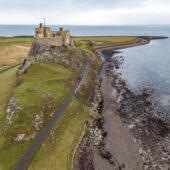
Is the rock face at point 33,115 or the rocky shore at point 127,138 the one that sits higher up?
the rock face at point 33,115

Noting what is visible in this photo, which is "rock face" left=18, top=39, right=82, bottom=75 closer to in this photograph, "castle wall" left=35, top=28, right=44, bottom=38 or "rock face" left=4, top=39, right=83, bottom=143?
"rock face" left=4, top=39, right=83, bottom=143

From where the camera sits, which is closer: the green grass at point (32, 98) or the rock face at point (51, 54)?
the green grass at point (32, 98)

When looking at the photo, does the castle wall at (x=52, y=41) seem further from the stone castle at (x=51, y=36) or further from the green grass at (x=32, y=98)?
the green grass at (x=32, y=98)

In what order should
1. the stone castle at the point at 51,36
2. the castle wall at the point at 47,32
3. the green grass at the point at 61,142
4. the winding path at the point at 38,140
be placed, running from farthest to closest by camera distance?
1. the castle wall at the point at 47,32
2. the stone castle at the point at 51,36
3. the green grass at the point at 61,142
4. the winding path at the point at 38,140

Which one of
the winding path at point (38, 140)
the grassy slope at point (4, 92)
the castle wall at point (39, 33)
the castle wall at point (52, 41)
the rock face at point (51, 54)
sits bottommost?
the winding path at point (38, 140)

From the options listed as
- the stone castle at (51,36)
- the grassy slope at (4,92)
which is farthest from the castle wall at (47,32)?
the grassy slope at (4,92)

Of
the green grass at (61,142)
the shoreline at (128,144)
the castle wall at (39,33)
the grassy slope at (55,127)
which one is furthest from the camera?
the castle wall at (39,33)

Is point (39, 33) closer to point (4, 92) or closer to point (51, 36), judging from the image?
point (51, 36)

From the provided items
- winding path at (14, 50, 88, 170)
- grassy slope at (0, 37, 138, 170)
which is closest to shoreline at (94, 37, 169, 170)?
grassy slope at (0, 37, 138, 170)
